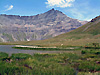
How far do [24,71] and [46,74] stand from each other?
3344 millimetres

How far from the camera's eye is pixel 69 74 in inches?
754

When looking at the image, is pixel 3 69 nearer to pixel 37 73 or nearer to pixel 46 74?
pixel 37 73

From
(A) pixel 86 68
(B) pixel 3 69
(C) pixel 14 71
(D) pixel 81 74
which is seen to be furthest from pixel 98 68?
(B) pixel 3 69

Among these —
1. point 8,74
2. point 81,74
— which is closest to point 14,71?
point 8,74

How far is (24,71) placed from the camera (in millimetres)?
19625


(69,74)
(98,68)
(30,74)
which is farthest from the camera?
(98,68)

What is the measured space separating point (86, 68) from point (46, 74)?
304 inches

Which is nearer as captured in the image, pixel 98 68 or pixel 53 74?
pixel 53 74

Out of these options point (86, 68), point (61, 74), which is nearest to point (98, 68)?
point (86, 68)

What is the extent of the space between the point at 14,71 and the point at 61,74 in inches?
269

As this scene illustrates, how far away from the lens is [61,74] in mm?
18734

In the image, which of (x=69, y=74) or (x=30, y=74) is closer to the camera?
(x=30, y=74)

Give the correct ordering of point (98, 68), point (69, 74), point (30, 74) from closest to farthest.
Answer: point (30, 74) → point (69, 74) → point (98, 68)

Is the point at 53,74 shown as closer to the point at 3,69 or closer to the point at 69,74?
the point at 69,74
